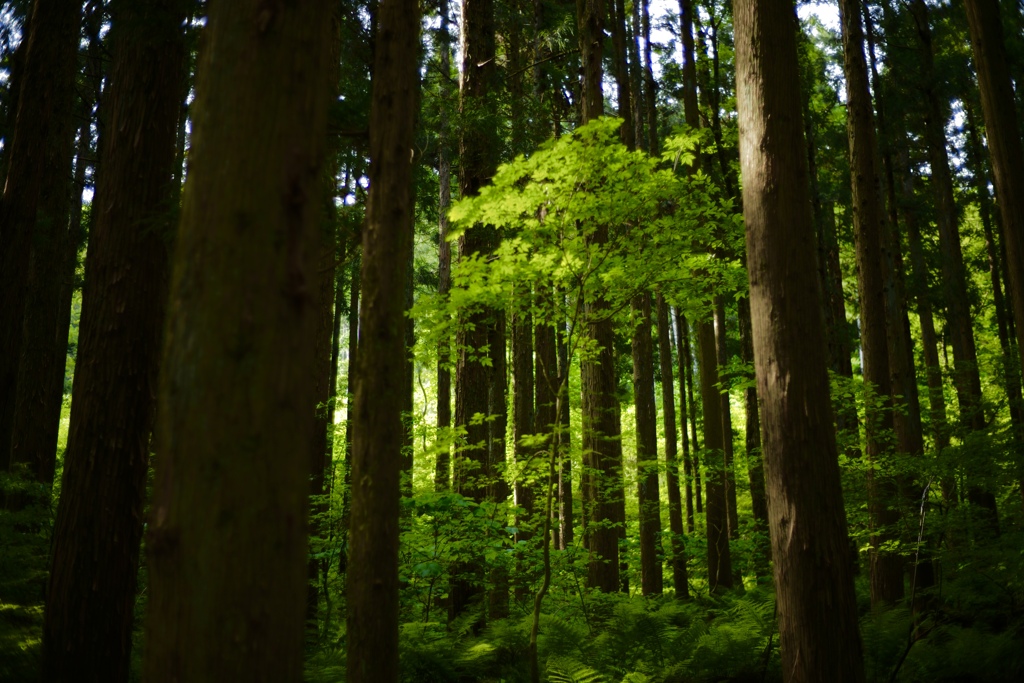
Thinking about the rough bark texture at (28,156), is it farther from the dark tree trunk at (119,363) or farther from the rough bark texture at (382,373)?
the rough bark texture at (382,373)

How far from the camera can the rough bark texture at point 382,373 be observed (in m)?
3.33

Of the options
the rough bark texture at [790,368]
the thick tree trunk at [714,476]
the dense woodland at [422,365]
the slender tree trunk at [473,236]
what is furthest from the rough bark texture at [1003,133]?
the thick tree trunk at [714,476]

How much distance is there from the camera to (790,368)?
4051 mm

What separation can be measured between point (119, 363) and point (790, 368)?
4.62m

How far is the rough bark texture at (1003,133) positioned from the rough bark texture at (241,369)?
7113mm

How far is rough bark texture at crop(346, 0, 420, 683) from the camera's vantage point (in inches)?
131

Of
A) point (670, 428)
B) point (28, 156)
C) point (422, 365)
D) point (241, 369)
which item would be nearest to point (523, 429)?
point (422, 365)

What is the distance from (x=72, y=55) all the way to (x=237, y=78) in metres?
7.61

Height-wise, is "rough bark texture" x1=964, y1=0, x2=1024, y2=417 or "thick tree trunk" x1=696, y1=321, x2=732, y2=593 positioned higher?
"rough bark texture" x1=964, y1=0, x2=1024, y2=417

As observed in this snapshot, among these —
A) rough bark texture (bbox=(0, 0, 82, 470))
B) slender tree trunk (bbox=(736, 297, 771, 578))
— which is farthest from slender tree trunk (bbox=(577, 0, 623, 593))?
Result: rough bark texture (bbox=(0, 0, 82, 470))

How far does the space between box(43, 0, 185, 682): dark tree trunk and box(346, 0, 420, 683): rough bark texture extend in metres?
1.77

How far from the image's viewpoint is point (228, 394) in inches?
75.6

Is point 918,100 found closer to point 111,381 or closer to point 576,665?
point 576,665

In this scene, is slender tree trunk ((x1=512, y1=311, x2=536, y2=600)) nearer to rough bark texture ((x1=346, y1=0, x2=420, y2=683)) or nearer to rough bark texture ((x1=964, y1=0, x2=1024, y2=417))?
rough bark texture ((x1=346, y1=0, x2=420, y2=683))
